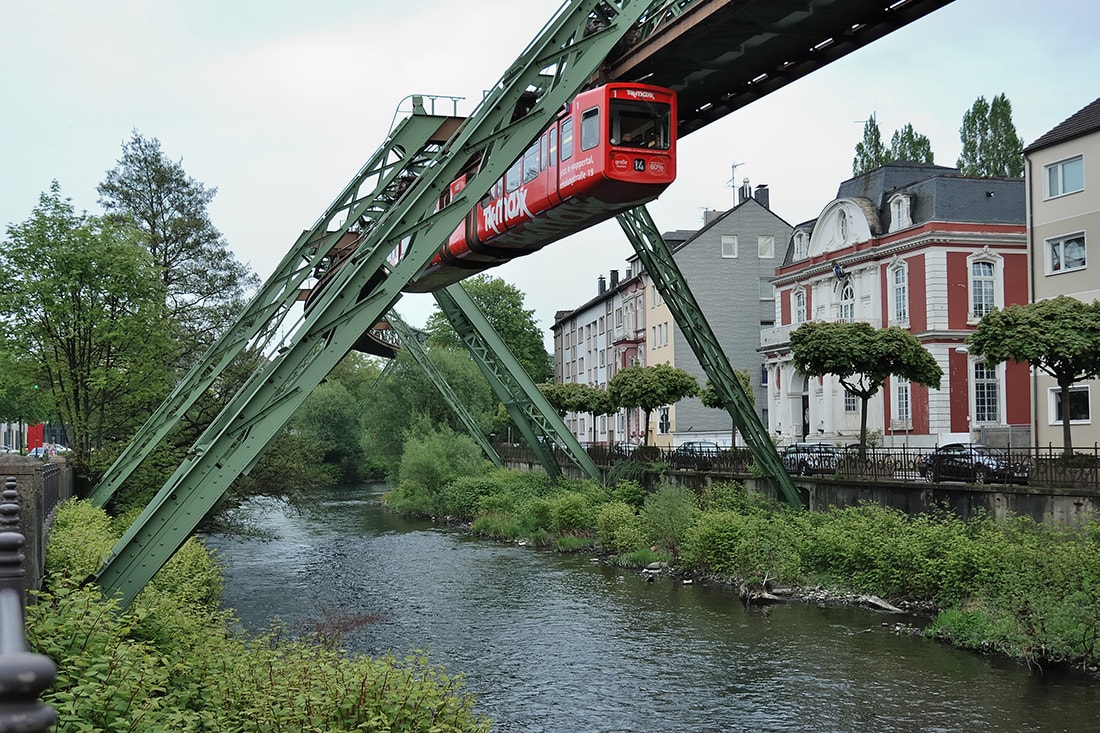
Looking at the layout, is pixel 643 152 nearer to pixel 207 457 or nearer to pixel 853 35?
A: pixel 853 35

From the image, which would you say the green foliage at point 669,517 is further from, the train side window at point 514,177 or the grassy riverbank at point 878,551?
the train side window at point 514,177

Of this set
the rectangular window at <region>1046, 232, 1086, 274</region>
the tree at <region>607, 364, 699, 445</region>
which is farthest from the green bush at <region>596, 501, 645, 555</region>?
the rectangular window at <region>1046, 232, 1086, 274</region>

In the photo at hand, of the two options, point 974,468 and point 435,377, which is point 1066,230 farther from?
point 435,377

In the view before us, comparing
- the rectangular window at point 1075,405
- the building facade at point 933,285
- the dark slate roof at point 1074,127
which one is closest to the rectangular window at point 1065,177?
the dark slate roof at point 1074,127

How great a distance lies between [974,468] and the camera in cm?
2288

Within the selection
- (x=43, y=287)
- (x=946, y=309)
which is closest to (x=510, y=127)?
(x=43, y=287)

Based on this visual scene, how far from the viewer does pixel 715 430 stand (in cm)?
5791

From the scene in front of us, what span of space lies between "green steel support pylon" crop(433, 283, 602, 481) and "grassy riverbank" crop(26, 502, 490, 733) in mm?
26709

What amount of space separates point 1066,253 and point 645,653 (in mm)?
22600

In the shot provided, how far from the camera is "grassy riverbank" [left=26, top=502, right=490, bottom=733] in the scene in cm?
673

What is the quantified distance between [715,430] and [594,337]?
23055 millimetres

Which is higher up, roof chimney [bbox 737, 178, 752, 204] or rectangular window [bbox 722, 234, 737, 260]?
roof chimney [bbox 737, 178, 752, 204]

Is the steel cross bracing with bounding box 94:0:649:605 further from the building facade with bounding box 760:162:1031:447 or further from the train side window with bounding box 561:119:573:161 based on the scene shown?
the building facade with bounding box 760:162:1031:447

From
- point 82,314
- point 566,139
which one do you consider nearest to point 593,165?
point 566,139
